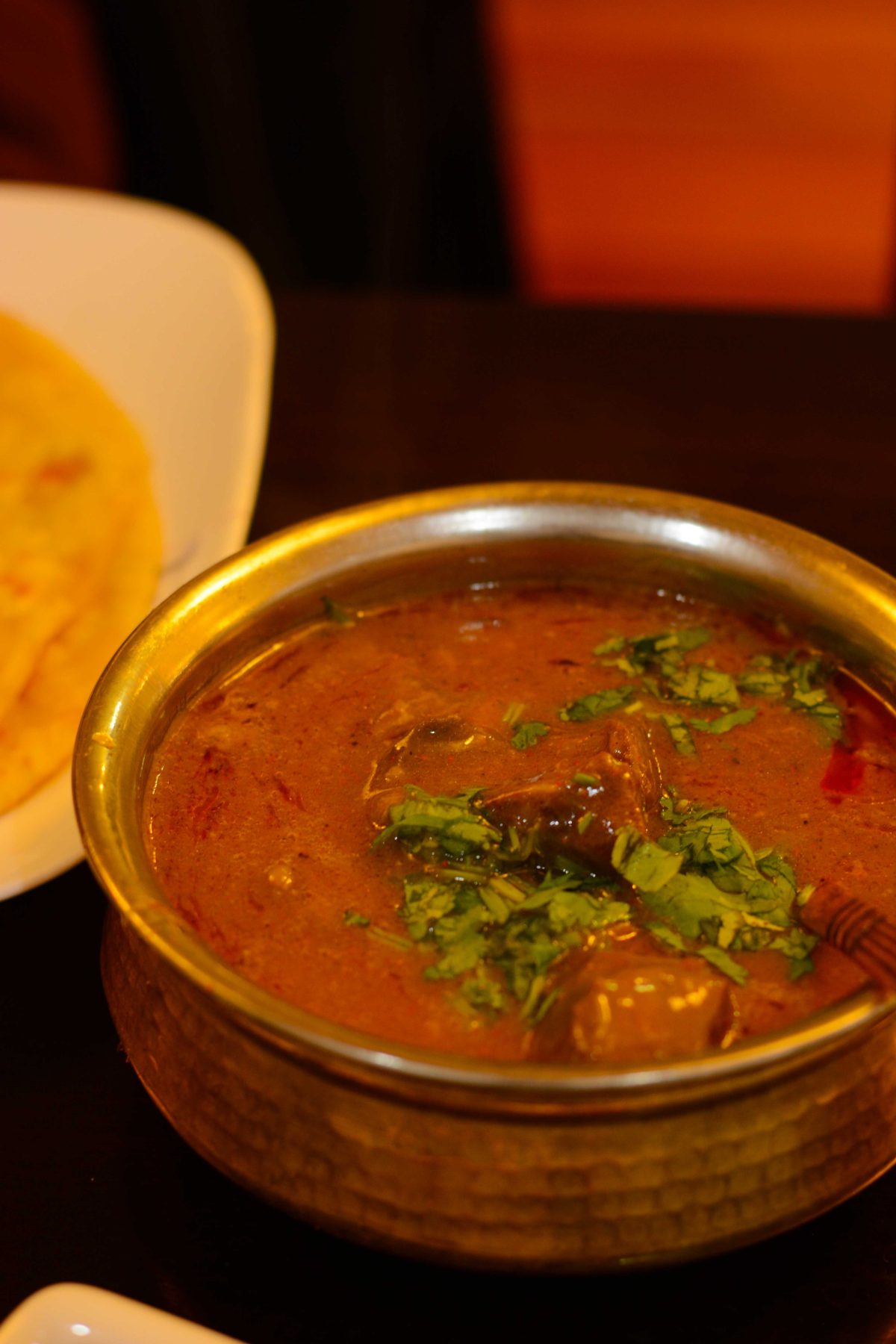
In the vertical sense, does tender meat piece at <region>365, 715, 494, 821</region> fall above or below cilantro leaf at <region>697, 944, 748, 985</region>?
above

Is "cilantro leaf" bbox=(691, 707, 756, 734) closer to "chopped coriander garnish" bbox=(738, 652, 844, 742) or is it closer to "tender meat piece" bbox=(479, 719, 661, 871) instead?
"chopped coriander garnish" bbox=(738, 652, 844, 742)

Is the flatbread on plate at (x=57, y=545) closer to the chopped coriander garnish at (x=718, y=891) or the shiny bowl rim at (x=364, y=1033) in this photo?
the shiny bowl rim at (x=364, y=1033)

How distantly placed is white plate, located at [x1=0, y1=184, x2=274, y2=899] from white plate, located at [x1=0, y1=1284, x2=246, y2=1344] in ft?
4.35

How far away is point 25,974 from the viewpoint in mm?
1820

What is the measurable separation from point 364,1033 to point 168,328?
6.93 feet

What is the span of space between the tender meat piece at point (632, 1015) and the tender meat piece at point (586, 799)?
18 centimetres

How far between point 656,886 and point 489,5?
5.91m

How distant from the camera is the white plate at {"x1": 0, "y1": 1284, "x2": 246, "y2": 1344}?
1244 millimetres

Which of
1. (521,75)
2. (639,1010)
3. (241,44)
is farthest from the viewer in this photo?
(521,75)

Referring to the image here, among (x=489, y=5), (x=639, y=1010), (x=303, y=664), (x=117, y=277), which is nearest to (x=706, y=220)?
A: (x=489, y=5)

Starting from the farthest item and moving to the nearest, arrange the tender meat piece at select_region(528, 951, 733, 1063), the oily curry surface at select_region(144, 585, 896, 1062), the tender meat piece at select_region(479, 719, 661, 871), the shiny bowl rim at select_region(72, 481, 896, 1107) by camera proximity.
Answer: the tender meat piece at select_region(479, 719, 661, 871), the oily curry surface at select_region(144, 585, 896, 1062), the tender meat piece at select_region(528, 951, 733, 1063), the shiny bowl rim at select_region(72, 481, 896, 1107)

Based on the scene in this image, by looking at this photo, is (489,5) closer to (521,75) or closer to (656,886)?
(521,75)

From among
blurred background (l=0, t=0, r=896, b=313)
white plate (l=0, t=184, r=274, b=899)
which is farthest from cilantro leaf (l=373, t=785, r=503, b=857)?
blurred background (l=0, t=0, r=896, b=313)

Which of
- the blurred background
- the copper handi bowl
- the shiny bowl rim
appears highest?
the shiny bowl rim
